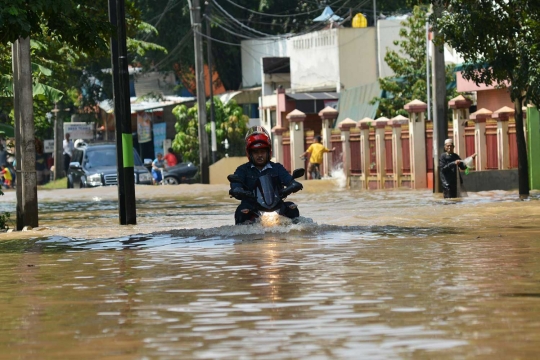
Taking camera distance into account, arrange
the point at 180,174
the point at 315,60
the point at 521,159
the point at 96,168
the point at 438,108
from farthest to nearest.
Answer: the point at 315,60 < the point at 180,174 < the point at 96,168 < the point at 438,108 < the point at 521,159

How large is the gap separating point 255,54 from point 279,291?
59163 millimetres

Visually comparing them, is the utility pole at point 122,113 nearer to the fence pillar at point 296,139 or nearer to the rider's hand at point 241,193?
the rider's hand at point 241,193

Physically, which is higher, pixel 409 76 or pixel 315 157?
pixel 409 76

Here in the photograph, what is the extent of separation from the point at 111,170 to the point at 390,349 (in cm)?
3693

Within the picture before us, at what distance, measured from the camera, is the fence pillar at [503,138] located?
34438 millimetres

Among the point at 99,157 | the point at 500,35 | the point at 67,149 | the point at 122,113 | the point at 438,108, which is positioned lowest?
the point at 99,157

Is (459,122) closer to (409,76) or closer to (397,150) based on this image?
(397,150)

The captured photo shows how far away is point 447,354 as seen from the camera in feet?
23.6

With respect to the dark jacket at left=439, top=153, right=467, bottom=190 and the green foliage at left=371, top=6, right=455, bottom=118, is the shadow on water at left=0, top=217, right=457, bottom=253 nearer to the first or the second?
the dark jacket at left=439, top=153, right=467, bottom=190

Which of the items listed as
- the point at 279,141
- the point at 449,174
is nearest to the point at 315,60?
the point at 279,141

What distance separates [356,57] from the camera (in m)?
60.6

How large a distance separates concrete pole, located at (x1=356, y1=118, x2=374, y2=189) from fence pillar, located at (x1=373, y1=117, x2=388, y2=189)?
0.75 meters

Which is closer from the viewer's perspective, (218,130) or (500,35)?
(500,35)

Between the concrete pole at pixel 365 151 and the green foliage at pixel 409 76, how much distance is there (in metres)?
7.86
